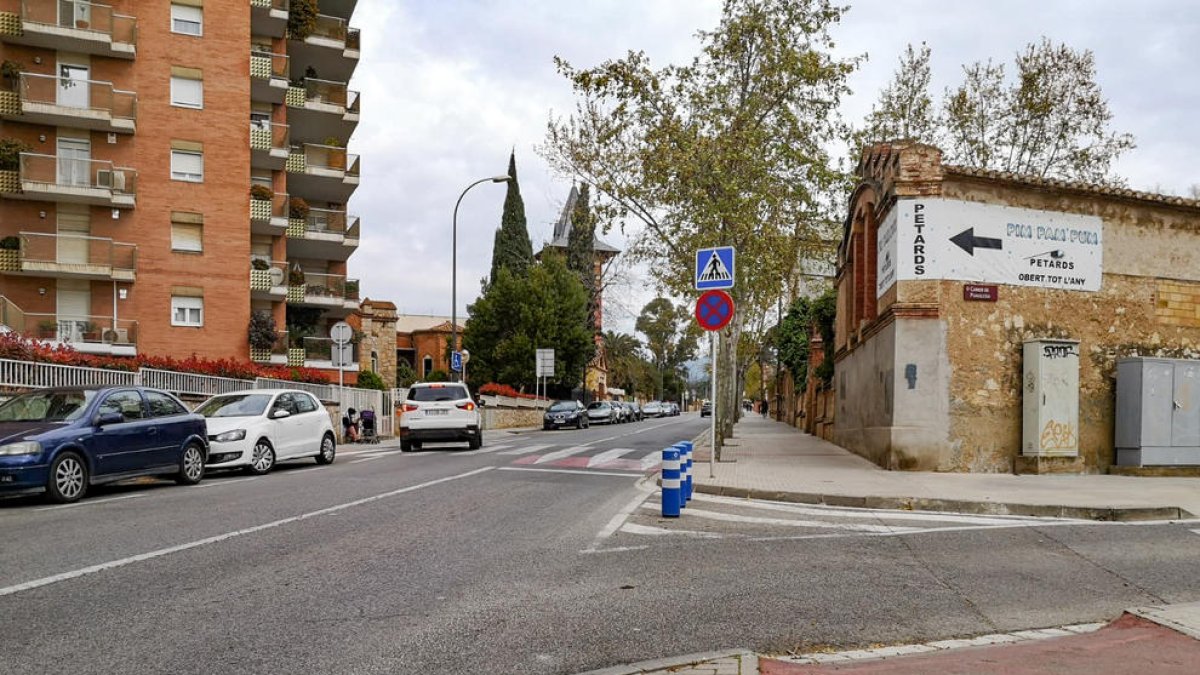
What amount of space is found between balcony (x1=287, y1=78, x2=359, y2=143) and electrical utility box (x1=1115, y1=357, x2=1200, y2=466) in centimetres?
3323

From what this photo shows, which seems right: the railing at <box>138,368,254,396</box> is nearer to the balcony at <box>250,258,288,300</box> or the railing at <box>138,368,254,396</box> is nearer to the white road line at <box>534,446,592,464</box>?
the white road line at <box>534,446,592,464</box>

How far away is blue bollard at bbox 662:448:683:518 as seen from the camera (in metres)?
9.93

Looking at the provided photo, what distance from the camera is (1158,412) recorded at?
15703 mm

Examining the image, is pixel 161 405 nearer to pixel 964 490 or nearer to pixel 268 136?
pixel 964 490

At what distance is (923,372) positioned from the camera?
15.8m

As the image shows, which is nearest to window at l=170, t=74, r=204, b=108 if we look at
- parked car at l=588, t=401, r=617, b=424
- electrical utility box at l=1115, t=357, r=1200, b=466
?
parked car at l=588, t=401, r=617, b=424

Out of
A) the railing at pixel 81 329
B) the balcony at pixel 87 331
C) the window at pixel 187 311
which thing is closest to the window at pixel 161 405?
the balcony at pixel 87 331

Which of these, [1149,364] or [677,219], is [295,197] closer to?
[677,219]

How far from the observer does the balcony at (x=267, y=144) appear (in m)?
36.8

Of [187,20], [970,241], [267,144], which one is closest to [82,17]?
[187,20]

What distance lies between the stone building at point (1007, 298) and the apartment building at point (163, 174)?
27419 mm

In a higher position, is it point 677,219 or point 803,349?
point 677,219

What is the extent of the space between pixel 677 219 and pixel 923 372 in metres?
9.15

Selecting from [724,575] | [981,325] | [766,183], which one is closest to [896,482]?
[981,325]
